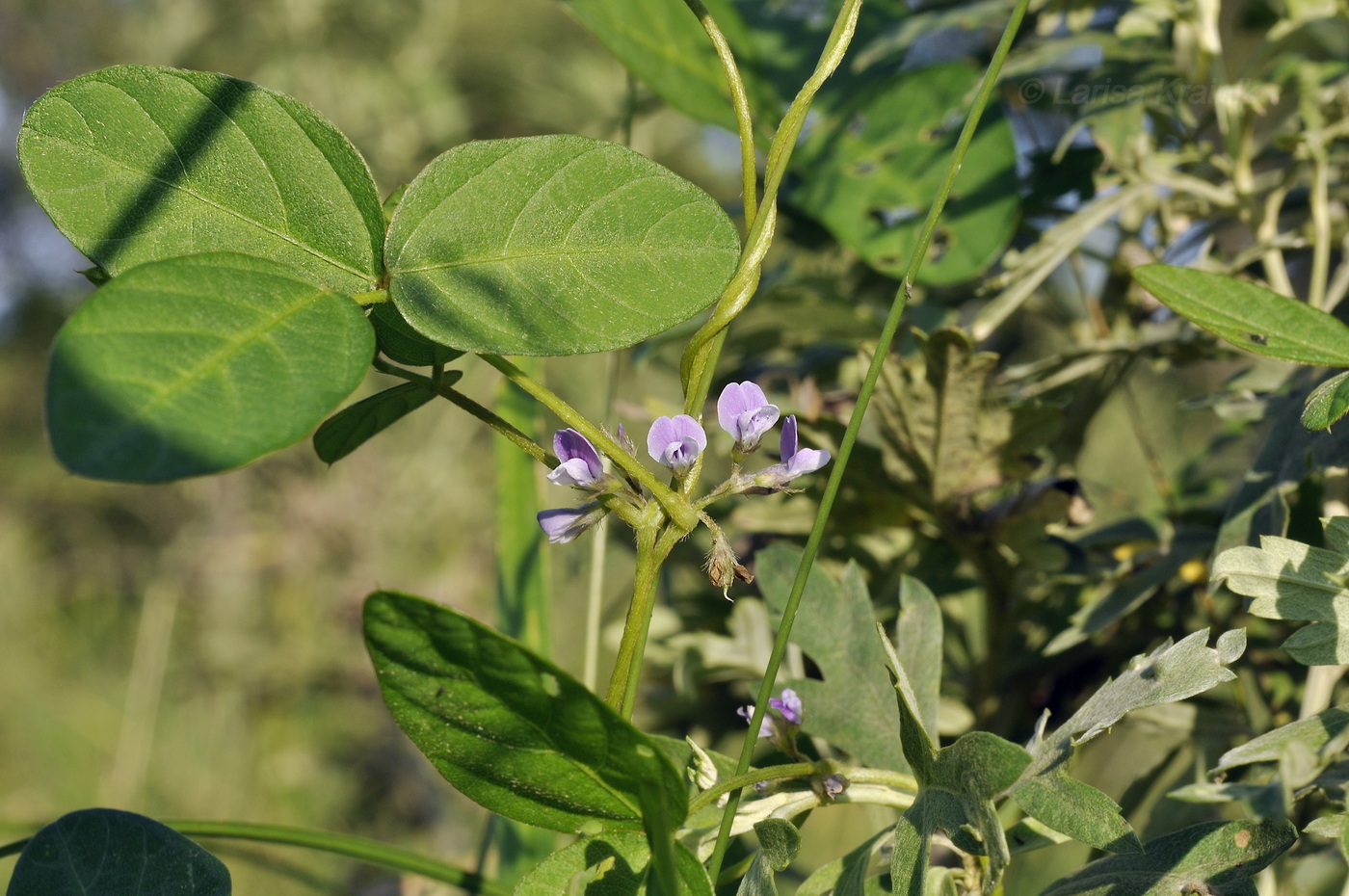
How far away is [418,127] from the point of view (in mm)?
3586

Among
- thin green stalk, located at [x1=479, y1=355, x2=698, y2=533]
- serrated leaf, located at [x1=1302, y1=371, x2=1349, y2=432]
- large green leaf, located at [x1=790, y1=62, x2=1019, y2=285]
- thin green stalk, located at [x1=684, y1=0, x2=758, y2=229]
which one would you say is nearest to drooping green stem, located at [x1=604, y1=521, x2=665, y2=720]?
thin green stalk, located at [x1=479, y1=355, x2=698, y2=533]

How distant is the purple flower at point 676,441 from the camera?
→ 30cm

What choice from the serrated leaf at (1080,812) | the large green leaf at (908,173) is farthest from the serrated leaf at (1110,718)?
the large green leaf at (908,173)

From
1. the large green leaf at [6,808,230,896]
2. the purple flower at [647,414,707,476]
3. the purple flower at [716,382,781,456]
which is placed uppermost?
the purple flower at [647,414,707,476]

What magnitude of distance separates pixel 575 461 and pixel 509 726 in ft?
0.27

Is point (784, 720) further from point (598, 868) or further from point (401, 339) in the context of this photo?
point (401, 339)

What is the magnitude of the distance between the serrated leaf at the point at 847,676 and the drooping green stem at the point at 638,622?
0.43 ft

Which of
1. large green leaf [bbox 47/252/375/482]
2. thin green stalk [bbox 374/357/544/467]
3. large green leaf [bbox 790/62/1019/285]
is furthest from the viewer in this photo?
large green leaf [bbox 790/62/1019/285]

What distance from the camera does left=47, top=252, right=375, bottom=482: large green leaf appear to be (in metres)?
0.21

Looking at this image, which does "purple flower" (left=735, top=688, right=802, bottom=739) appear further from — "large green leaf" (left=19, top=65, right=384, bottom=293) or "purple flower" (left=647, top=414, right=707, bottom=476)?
"large green leaf" (left=19, top=65, right=384, bottom=293)

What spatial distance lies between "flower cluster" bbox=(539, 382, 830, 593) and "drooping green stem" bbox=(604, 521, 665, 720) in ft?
0.06

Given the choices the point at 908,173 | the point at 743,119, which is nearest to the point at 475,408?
the point at 743,119

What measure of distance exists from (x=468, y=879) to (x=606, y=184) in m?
0.34

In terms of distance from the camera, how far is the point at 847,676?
420 millimetres
